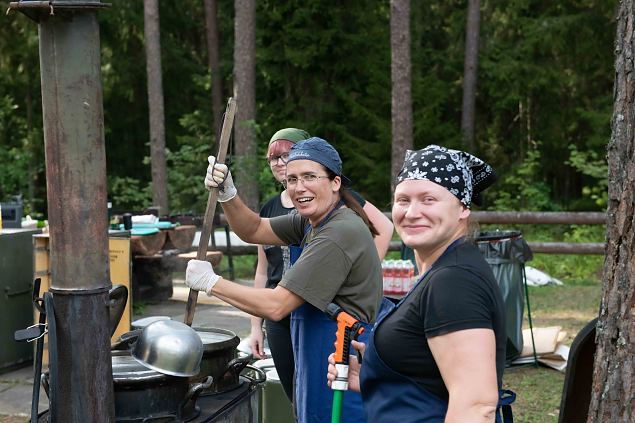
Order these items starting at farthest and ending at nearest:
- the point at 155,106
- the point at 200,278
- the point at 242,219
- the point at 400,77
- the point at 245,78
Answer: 1. the point at 155,106
2. the point at 245,78
3. the point at 400,77
4. the point at 242,219
5. the point at 200,278

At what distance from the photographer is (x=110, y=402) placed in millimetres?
2842

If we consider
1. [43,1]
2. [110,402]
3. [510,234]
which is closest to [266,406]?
[110,402]

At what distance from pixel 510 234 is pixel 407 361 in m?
5.06

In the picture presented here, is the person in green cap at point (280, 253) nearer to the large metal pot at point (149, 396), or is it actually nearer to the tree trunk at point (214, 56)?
the large metal pot at point (149, 396)

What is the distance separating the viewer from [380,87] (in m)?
→ 21.1

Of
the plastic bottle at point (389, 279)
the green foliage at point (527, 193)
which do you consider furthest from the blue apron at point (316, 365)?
the green foliage at point (527, 193)

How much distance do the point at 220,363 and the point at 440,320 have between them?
1.49 m

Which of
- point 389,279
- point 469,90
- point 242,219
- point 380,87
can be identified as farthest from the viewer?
point 380,87

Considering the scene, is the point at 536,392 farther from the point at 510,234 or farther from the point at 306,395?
the point at 306,395

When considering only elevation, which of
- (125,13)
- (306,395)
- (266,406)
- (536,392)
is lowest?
(536,392)

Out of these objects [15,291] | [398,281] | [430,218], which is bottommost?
[15,291]

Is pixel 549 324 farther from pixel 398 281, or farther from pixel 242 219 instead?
pixel 242 219

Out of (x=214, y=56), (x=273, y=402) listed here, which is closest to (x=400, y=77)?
(x=214, y=56)

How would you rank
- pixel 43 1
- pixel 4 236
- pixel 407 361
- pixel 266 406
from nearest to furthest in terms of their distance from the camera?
pixel 407 361, pixel 43 1, pixel 266 406, pixel 4 236
